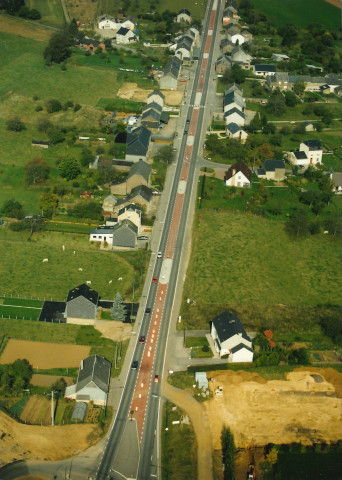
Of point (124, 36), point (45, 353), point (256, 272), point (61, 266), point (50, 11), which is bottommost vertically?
point (45, 353)

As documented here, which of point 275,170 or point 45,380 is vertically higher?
point 275,170

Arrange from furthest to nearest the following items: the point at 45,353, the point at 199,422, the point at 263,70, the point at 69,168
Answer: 1. the point at 263,70
2. the point at 69,168
3. the point at 45,353
4. the point at 199,422

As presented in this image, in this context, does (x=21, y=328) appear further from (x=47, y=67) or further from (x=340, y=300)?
(x=47, y=67)

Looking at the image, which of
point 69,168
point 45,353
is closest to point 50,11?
point 69,168

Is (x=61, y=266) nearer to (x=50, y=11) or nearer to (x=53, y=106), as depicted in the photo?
(x=53, y=106)

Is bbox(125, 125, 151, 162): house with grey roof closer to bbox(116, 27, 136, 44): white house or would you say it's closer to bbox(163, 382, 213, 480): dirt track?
bbox(163, 382, 213, 480): dirt track

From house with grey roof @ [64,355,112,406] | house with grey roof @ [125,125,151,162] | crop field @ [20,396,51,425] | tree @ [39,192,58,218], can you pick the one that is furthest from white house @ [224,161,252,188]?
crop field @ [20,396,51,425]

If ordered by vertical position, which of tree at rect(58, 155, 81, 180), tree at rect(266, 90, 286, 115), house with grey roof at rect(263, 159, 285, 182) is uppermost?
tree at rect(266, 90, 286, 115)
